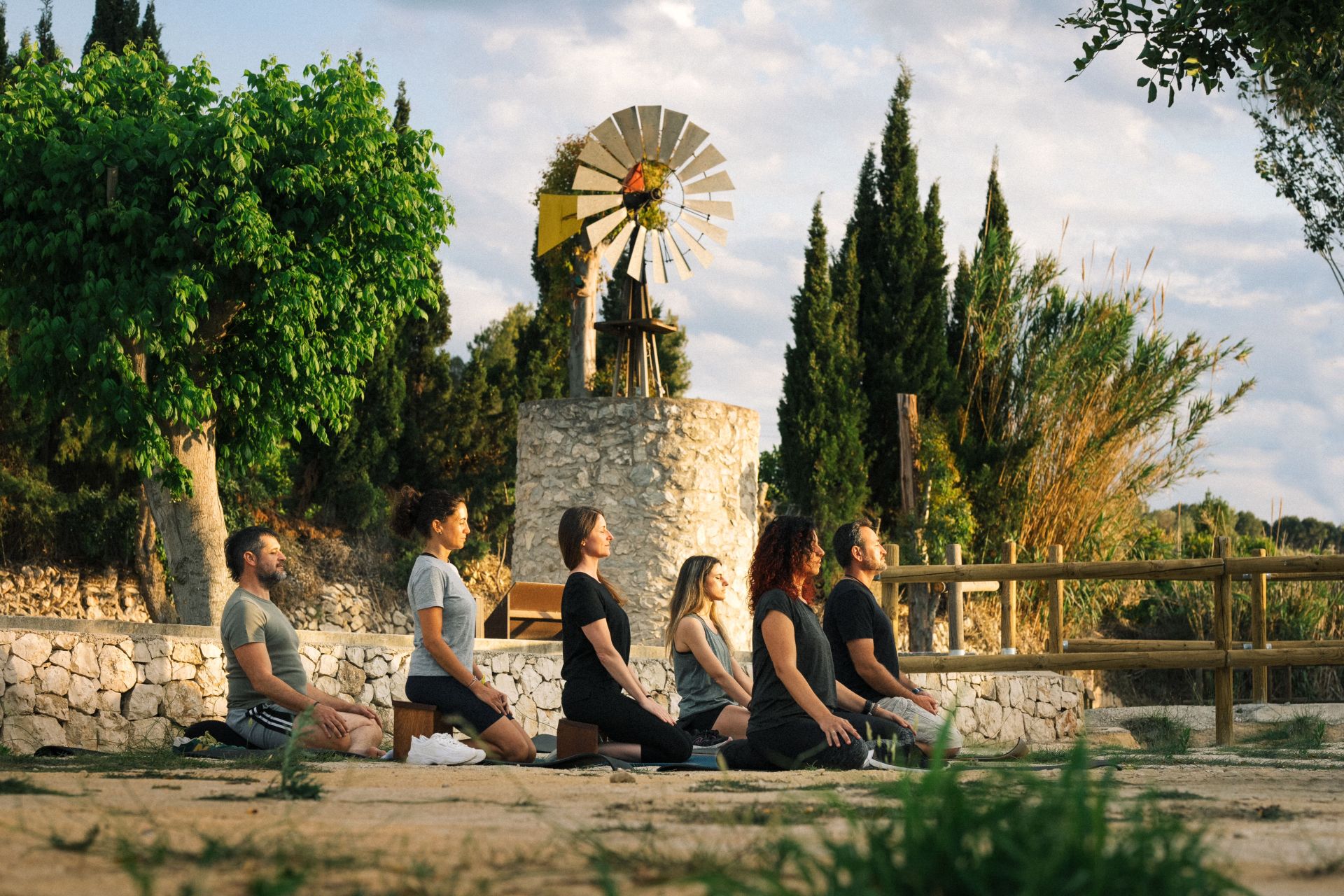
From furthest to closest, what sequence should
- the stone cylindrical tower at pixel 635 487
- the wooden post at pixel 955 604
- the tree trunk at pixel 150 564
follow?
the tree trunk at pixel 150 564 → the stone cylindrical tower at pixel 635 487 → the wooden post at pixel 955 604

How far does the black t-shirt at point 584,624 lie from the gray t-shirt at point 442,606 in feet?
1.47

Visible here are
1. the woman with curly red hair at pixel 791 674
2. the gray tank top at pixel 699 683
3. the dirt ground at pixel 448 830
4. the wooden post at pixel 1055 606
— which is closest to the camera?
the dirt ground at pixel 448 830

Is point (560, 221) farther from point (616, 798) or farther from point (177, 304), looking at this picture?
point (616, 798)

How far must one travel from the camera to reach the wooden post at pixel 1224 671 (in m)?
9.27

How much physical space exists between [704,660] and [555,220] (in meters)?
10.4

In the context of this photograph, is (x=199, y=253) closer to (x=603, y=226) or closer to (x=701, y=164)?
(x=603, y=226)

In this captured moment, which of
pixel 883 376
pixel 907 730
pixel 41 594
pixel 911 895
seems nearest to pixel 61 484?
pixel 41 594

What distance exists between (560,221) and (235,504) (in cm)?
609

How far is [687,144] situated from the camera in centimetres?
1576

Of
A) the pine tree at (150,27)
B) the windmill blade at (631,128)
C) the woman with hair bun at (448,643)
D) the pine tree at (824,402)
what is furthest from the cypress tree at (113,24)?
the woman with hair bun at (448,643)

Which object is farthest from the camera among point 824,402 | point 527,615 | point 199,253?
point 824,402

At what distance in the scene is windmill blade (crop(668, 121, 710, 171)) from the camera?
15.7 meters

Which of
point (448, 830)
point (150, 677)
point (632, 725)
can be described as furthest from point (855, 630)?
point (150, 677)

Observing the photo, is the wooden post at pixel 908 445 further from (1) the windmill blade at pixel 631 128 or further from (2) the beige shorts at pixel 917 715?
(2) the beige shorts at pixel 917 715
